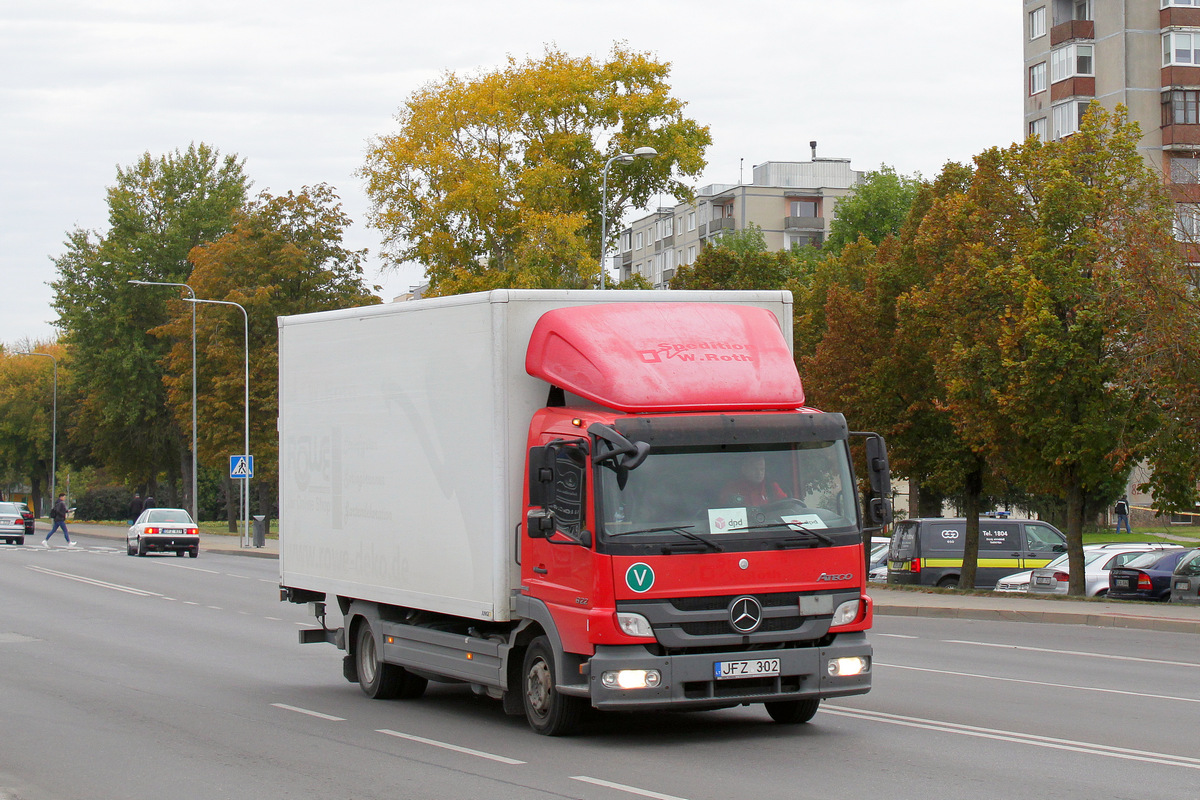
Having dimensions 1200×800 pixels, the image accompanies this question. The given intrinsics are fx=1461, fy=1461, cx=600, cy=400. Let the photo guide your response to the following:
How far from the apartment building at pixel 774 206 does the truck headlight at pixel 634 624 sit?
92.3m

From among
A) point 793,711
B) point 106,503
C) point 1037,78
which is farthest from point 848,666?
point 106,503

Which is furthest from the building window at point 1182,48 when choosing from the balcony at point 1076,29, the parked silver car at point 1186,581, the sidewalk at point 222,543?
the parked silver car at point 1186,581

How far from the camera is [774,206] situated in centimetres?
10669

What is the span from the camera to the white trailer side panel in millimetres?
10781

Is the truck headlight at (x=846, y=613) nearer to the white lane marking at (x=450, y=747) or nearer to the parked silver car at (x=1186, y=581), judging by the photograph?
the white lane marking at (x=450, y=747)

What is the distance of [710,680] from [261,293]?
49846 mm

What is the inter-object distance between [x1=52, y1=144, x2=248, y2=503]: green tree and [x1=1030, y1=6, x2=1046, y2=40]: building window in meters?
39.9

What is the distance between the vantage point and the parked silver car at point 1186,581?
24.3 metres

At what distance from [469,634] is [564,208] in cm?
3711

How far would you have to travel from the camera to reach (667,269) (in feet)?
386

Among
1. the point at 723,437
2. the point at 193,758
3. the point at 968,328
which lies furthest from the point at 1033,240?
the point at 193,758

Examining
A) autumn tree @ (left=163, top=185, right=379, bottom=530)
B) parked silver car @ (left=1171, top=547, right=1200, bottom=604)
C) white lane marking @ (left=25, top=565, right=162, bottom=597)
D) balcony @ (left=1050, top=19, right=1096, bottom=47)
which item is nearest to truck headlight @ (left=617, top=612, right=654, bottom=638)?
parked silver car @ (left=1171, top=547, right=1200, bottom=604)

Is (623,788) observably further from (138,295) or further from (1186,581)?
(138,295)

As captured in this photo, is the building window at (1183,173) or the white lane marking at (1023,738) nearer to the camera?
the white lane marking at (1023,738)
